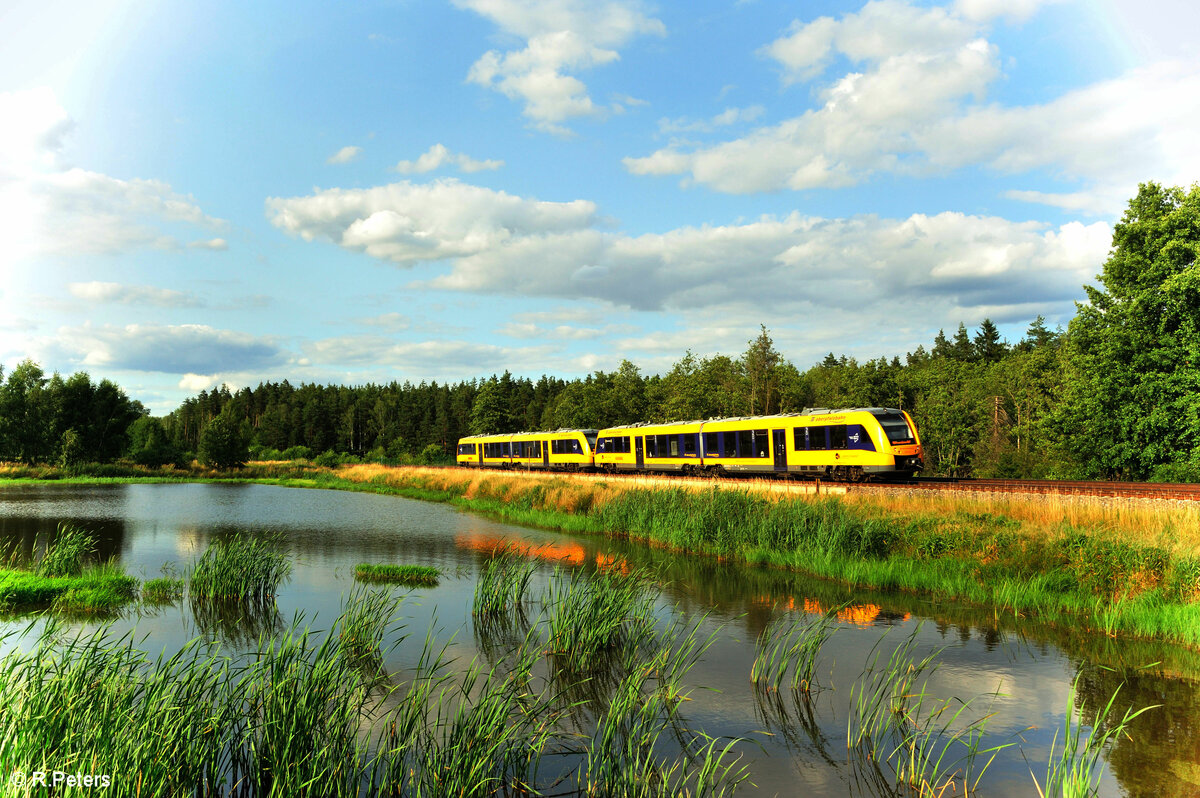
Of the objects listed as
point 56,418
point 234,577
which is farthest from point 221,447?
point 234,577

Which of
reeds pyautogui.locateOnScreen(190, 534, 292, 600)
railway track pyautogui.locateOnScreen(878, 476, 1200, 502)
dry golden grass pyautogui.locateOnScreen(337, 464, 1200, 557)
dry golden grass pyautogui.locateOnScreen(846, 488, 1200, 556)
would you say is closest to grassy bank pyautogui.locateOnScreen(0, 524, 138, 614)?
reeds pyautogui.locateOnScreen(190, 534, 292, 600)

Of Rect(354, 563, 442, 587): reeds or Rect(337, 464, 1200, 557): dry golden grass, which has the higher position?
Rect(337, 464, 1200, 557): dry golden grass

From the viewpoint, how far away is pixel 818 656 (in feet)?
31.2

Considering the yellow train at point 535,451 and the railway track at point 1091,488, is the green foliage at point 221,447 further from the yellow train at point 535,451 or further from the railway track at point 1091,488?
the railway track at point 1091,488

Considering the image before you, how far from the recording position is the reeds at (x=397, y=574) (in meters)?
15.3

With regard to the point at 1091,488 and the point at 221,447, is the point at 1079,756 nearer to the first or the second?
the point at 1091,488

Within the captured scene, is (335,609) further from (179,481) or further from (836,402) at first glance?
(836,402)

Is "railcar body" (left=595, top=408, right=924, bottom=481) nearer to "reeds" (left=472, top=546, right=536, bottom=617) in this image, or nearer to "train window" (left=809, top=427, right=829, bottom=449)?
"train window" (left=809, top=427, right=829, bottom=449)

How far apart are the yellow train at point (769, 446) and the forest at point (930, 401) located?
37.4 feet

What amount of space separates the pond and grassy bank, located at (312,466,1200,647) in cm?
73

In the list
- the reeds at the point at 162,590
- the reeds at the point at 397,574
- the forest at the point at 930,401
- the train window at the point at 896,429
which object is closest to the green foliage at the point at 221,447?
the forest at the point at 930,401

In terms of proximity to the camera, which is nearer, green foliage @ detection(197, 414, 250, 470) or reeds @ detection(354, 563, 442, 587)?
reeds @ detection(354, 563, 442, 587)

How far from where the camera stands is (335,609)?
12383 mm

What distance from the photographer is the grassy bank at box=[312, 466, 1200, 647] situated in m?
11.0
